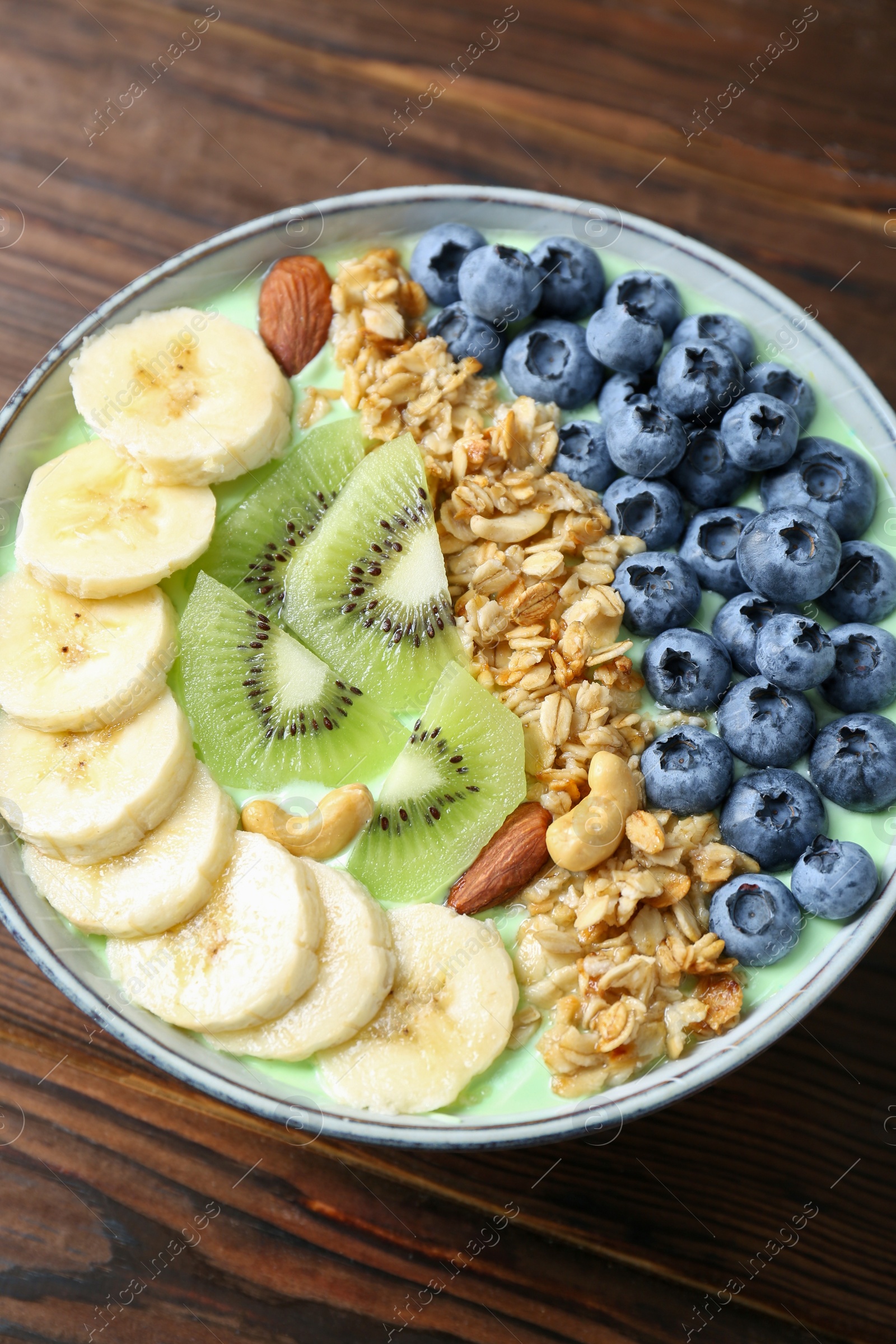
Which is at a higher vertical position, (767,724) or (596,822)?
(767,724)

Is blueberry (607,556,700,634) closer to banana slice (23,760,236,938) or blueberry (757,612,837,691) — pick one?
blueberry (757,612,837,691)

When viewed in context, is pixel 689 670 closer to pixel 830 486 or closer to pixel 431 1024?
pixel 830 486

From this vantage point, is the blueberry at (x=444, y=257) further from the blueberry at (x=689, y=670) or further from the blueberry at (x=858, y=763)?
the blueberry at (x=858, y=763)

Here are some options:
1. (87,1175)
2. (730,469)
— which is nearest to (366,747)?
(730,469)

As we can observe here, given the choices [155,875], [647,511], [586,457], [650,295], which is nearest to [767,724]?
[647,511]

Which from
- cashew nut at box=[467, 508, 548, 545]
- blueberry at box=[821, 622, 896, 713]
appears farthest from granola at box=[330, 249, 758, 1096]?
blueberry at box=[821, 622, 896, 713]

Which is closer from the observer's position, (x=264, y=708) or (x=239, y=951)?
(x=239, y=951)
